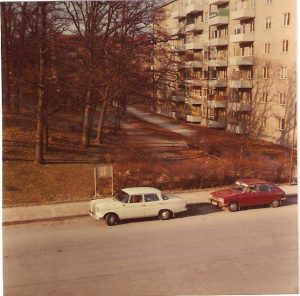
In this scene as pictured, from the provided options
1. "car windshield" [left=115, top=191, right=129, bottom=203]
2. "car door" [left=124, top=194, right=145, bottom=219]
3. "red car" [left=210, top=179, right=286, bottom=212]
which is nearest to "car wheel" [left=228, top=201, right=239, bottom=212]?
"red car" [left=210, top=179, right=286, bottom=212]

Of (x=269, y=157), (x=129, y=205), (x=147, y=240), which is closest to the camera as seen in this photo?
(x=147, y=240)

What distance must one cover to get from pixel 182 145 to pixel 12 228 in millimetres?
5026

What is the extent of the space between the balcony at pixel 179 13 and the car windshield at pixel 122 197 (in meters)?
5.04

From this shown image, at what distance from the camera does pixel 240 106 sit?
12.6 m

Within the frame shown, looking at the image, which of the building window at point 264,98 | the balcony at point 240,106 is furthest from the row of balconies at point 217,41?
the balcony at point 240,106

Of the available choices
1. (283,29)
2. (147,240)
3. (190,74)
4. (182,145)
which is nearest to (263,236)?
(147,240)

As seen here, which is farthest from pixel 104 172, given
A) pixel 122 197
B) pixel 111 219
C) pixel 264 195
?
pixel 264 195

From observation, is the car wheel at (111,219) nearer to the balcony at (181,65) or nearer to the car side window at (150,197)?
the car side window at (150,197)

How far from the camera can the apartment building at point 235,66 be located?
1138cm

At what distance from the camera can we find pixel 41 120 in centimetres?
1057

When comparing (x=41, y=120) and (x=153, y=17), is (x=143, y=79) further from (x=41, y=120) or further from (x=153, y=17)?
(x=41, y=120)

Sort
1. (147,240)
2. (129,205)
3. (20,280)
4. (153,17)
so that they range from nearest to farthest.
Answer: (20,280)
(147,240)
(129,205)
(153,17)

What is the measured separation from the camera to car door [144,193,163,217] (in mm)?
10102

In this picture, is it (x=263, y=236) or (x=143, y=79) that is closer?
(x=263, y=236)
